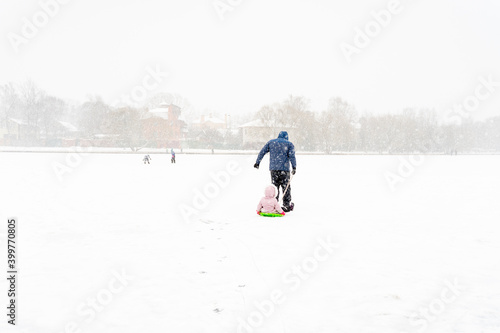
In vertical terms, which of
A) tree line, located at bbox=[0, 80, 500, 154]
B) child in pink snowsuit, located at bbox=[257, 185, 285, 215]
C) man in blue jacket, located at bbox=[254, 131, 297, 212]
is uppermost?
tree line, located at bbox=[0, 80, 500, 154]

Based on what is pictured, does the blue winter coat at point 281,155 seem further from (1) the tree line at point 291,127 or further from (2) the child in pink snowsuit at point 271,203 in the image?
(1) the tree line at point 291,127

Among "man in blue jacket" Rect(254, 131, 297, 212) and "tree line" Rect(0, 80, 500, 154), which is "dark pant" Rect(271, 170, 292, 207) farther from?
"tree line" Rect(0, 80, 500, 154)

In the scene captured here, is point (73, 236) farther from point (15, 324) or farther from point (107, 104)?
point (107, 104)

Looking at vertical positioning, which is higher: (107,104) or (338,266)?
(107,104)

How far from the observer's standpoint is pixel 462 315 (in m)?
3.22

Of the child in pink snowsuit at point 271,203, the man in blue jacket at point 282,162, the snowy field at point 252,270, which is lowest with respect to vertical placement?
the snowy field at point 252,270

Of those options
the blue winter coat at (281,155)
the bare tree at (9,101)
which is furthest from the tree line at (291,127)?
the blue winter coat at (281,155)

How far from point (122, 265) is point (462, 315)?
389cm

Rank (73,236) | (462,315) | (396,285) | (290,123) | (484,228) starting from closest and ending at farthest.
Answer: (462,315) < (396,285) < (73,236) < (484,228) < (290,123)

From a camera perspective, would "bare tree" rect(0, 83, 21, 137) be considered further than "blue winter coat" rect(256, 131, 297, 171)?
Yes

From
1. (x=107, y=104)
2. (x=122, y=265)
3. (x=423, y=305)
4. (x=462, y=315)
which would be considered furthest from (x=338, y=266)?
(x=107, y=104)

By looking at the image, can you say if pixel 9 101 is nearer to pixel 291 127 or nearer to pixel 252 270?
pixel 291 127

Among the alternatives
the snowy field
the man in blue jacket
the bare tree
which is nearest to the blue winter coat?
the man in blue jacket

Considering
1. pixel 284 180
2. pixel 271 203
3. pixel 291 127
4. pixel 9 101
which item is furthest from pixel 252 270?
pixel 9 101
